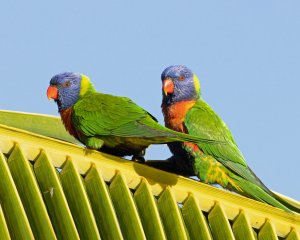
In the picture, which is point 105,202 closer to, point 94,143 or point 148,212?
point 148,212

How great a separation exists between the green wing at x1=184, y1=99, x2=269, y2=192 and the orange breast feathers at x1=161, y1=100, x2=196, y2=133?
4 centimetres

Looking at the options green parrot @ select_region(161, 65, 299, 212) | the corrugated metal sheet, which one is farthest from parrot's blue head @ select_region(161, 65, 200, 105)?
the corrugated metal sheet

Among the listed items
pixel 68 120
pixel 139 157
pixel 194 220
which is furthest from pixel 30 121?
pixel 68 120

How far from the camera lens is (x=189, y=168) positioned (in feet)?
12.9

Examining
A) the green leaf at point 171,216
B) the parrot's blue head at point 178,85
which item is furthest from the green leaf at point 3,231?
the parrot's blue head at point 178,85

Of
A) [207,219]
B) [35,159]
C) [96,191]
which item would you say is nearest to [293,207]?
[207,219]

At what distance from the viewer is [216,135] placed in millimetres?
3914

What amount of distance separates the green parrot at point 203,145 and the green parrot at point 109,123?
1.35 ft

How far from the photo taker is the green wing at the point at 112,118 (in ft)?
10.3

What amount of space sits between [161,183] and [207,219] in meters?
0.21

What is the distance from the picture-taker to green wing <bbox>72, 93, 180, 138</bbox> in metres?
3.12

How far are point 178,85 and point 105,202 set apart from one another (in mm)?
2238

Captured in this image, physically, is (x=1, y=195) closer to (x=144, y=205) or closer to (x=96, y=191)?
(x=96, y=191)

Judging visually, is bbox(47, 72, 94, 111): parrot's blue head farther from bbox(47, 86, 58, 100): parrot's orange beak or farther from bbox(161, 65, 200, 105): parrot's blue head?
bbox(161, 65, 200, 105): parrot's blue head
